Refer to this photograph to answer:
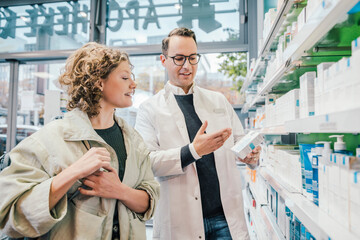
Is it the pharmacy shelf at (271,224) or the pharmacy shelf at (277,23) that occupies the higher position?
the pharmacy shelf at (277,23)

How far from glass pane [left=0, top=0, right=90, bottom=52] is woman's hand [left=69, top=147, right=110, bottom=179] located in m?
4.25

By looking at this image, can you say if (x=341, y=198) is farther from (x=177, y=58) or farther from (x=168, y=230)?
(x=177, y=58)

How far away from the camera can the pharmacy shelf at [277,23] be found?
1608mm

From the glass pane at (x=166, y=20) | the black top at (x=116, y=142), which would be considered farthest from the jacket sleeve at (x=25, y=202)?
the glass pane at (x=166, y=20)

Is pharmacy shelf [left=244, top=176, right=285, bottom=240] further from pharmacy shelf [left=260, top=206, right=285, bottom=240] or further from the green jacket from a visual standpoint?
the green jacket

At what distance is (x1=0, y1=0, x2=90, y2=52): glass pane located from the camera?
4879 millimetres

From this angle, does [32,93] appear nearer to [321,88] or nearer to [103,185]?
[103,185]

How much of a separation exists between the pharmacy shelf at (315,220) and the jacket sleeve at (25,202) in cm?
92

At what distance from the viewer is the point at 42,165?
3.62ft

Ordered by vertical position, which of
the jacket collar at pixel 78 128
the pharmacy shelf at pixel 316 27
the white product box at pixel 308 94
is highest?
the pharmacy shelf at pixel 316 27

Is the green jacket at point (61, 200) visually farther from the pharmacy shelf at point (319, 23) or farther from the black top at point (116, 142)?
the pharmacy shelf at point (319, 23)

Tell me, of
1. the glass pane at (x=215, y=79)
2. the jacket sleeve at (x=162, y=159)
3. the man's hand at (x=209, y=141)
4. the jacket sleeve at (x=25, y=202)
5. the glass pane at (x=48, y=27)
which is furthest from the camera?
the glass pane at (x=48, y=27)

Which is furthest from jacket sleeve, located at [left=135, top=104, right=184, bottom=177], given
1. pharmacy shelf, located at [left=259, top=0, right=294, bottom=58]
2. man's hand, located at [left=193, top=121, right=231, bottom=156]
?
pharmacy shelf, located at [left=259, top=0, right=294, bottom=58]

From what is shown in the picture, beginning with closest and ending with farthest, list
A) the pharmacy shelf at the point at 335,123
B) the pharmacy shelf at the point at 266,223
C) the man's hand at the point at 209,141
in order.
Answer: the pharmacy shelf at the point at 335,123 < the man's hand at the point at 209,141 < the pharmacy shelf at the point at 266,223
